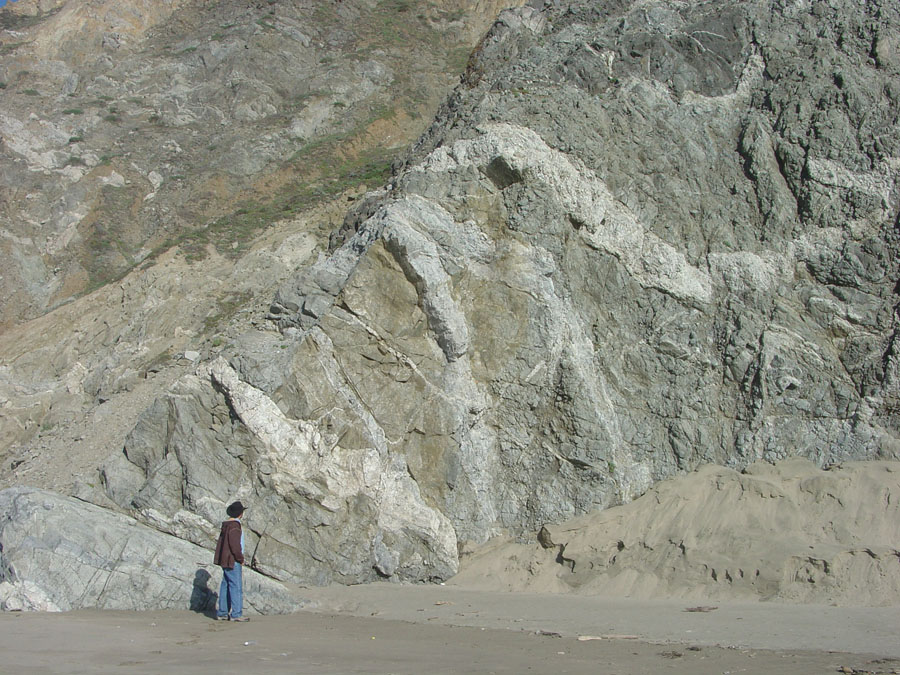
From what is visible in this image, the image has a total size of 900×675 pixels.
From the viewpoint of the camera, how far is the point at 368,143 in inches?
930

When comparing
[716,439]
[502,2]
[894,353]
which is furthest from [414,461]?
[502,2]

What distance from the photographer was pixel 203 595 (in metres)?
7.48

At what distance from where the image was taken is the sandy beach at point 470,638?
4582 millimetres

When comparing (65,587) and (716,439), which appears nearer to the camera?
(65,587)

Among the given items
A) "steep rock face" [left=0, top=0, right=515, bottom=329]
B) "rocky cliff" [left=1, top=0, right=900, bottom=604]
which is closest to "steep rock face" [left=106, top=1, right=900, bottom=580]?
"rocky cliff" [left=1, top=0, right=900, bottom=604]

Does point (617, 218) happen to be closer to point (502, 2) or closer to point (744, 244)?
point (744, 244)

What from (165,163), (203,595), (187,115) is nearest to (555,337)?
(203,595)

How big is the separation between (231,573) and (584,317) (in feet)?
19.2

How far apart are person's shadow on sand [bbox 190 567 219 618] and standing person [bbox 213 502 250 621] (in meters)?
0.55

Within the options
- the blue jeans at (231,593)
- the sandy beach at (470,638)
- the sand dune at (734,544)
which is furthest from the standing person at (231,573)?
the sand dune at (734,544)

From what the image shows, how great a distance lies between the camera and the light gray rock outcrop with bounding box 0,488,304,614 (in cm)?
712

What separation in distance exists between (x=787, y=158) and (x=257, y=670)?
34.2 feet

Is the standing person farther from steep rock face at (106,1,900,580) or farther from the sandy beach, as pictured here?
steep rock face at (106,1,900,580)

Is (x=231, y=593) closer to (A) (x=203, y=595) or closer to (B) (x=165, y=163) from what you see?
(A) (x=203, y=595)
